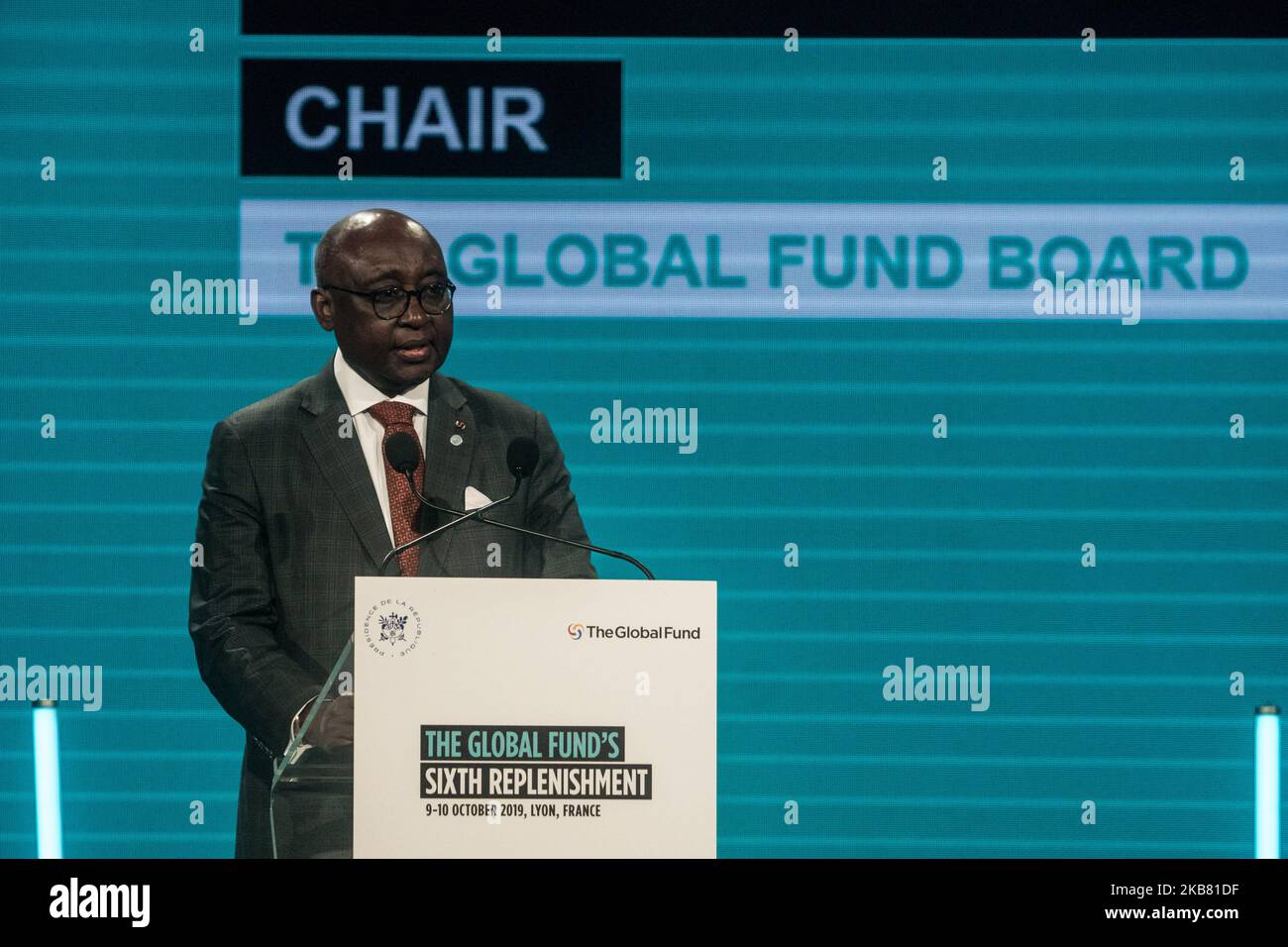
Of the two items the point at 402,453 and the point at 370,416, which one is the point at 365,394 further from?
the point at 402,453

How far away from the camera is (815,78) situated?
440 centimetres

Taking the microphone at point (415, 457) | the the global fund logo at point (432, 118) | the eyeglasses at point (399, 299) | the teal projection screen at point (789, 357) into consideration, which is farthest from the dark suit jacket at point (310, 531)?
the the global fund logo at point (432, 118)

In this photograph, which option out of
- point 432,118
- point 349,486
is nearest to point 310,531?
point 349,486

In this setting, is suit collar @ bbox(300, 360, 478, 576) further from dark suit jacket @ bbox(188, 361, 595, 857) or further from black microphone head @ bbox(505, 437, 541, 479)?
black microphone head @ bbox(505, 437, 541, 479)

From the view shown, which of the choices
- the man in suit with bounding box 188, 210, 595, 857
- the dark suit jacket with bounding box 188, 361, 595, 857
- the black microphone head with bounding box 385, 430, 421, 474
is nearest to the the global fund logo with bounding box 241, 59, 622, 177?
the man in suit with bounding box 188, 210, 595, 857

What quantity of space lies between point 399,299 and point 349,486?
452 mm

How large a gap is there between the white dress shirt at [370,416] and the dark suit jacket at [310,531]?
0.08 feet

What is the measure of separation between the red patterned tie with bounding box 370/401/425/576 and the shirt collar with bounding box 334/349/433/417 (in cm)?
2

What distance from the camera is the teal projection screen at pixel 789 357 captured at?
14.3ft

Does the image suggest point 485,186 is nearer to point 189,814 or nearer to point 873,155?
point 873,155

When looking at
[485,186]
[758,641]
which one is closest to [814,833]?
[758,641]

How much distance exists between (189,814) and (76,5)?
233cm

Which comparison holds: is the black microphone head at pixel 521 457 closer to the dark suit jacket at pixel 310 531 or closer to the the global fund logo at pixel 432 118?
the dark suit jacket at pixel 310 531

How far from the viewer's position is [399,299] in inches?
137
